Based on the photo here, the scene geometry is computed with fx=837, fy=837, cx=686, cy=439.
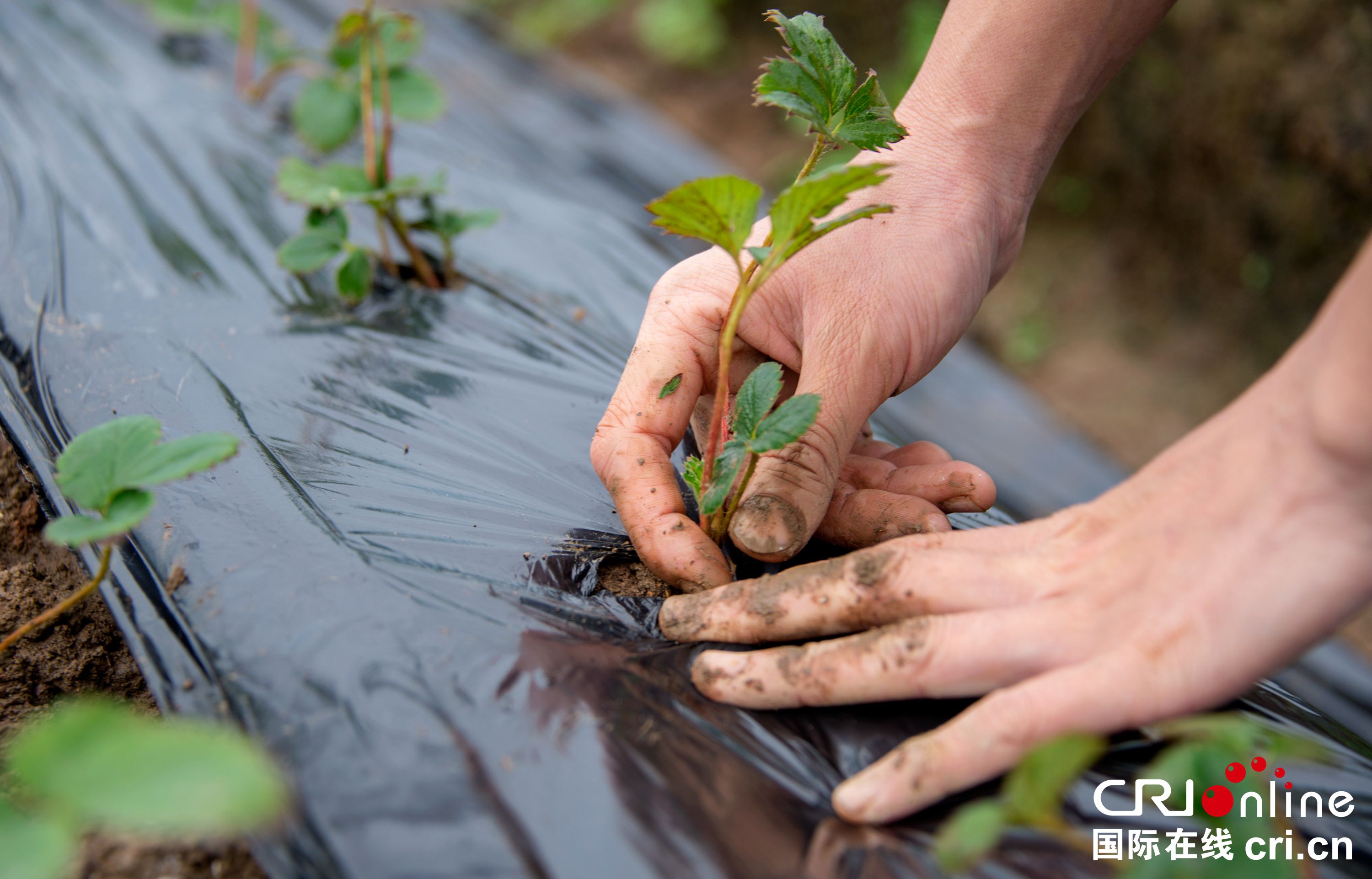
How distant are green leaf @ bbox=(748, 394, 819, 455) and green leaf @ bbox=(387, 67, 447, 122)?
1.11 m

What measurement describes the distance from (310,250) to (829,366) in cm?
85

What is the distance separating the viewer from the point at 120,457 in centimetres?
76

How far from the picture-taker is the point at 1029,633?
0.77 metres

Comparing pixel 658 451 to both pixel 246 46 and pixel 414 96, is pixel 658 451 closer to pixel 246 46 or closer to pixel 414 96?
pixel 414 96

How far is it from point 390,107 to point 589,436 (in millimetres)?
817

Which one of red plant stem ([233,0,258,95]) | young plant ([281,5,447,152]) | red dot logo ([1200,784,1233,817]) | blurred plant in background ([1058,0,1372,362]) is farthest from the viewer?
blurred plant in background ([1058,0,1372,362])

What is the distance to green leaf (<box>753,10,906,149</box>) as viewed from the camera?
0.81 meters

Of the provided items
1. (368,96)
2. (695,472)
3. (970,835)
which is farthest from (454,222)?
(970,835)

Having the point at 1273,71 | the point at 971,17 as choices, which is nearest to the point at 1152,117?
the point at 1273,71

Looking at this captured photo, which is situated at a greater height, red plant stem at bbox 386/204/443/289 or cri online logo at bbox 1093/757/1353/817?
red plant stem at bbox 386/204/443/289

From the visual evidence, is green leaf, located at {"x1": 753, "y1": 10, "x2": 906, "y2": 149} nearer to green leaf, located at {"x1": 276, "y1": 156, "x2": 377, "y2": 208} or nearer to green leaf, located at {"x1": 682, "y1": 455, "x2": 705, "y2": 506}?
green leaf, located at {"x1": 682, "y1": 455, "x2": 705, "y2": 506}

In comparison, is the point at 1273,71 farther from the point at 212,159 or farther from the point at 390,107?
the point at 212,159

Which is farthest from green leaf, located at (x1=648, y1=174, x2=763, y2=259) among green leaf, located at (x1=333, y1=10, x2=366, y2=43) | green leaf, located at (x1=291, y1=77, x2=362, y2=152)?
green leaf, located at (x1=291, y1=77, x2=362, y2=152)

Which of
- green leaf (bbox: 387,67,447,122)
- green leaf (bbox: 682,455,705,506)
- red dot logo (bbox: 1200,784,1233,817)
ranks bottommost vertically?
red dot logo (bbox: 1200,784,1233,817)
